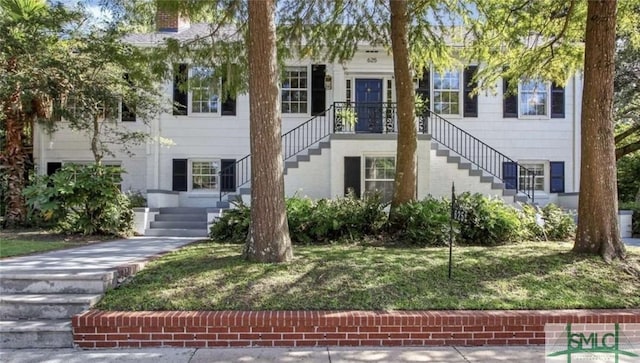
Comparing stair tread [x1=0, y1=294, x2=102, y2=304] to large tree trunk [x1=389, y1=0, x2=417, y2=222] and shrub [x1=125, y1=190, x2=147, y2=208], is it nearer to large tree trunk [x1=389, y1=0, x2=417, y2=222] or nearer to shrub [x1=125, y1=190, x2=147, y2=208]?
large tree trunk [x1=389, y1=0, x2=417, y2=222]

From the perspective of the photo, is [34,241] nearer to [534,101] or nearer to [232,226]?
[232,226]

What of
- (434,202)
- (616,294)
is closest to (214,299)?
(616,294)

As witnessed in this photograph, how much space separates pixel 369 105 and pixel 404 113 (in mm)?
4571

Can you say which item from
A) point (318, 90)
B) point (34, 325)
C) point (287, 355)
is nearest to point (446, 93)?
point (318, 90)

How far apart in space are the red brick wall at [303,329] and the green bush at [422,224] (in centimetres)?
362

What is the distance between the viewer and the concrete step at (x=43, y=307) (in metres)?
5.38

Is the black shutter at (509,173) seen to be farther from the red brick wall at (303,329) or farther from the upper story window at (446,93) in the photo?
the red brick wall at (303,329)

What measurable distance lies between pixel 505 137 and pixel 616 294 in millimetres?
10610

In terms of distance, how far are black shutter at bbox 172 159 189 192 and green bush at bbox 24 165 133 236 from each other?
3946 millimetres

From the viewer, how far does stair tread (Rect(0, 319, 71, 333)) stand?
5.03 metres

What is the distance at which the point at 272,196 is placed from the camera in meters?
6.48

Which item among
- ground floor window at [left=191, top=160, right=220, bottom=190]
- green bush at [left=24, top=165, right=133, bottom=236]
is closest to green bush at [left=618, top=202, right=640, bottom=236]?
ground floor window at [left=191, top=160, right=220, bottom=190]

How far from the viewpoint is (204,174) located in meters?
15.9

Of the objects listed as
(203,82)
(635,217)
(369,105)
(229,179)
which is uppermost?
(369,105)
